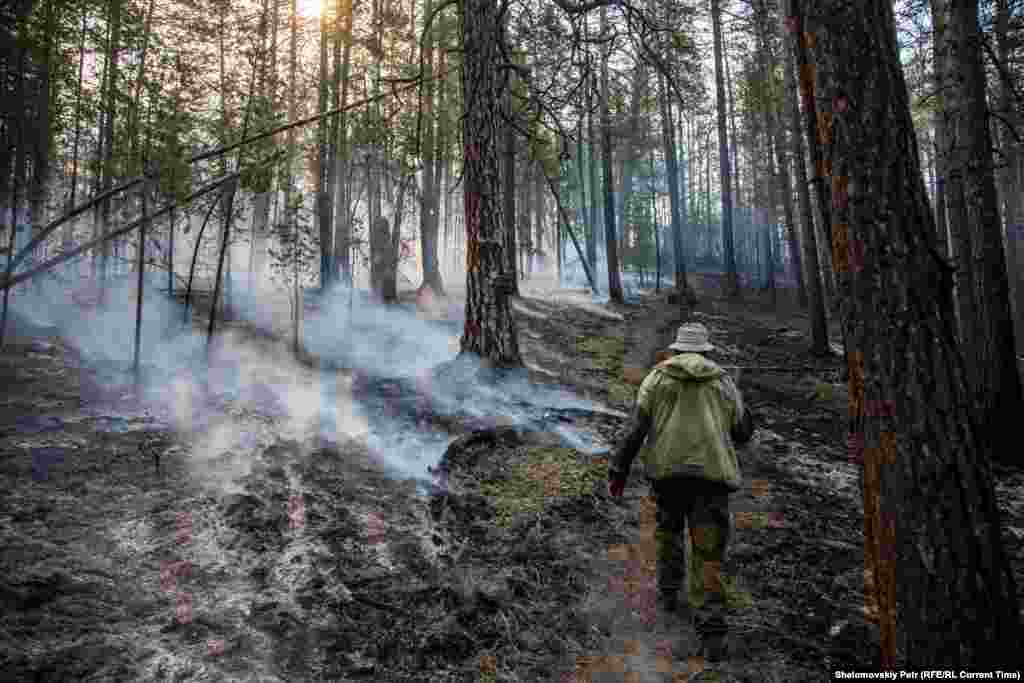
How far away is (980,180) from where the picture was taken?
6859 millimetres

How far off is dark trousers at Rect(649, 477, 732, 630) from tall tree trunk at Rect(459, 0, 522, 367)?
4.31 meters

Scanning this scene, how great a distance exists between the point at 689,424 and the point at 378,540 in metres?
2.51

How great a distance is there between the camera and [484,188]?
775 centimetres

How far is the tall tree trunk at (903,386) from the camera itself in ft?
6.94

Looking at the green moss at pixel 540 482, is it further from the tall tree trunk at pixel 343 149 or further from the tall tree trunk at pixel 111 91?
the tall tree trunk at pixel 111 91

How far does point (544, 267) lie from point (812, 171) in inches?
1471

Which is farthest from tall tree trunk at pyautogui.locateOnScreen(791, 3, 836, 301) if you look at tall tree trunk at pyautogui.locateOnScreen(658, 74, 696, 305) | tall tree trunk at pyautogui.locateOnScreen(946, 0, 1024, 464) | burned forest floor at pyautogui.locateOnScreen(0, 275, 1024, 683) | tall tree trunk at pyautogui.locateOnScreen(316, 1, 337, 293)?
tall tree trunk at pyautogui.locateOnScreen(658, 74, 696, 305)

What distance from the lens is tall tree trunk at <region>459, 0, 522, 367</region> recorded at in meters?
7.66

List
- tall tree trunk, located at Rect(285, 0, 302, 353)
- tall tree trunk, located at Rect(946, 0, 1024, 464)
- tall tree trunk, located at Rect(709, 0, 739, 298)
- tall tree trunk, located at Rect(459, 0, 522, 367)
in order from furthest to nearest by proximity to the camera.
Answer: tall tree trunk, located at Rect(709, 0, 739, 298) → tall tree trunk, located at Rect(285, 0, 302, 353) → tall tree trunk, located at Rect(459, 0, 522, 367) → tall tree trunk, located at Rect(946, 0, 1024, 464)

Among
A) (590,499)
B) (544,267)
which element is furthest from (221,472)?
(544,267)

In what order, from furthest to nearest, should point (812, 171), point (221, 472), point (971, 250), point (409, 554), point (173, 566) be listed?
point (971, 250) < point (221, 472) < point (409, 554) < point (173, 566) < point (812, 171)

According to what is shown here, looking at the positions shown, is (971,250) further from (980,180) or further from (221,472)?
(221,472)

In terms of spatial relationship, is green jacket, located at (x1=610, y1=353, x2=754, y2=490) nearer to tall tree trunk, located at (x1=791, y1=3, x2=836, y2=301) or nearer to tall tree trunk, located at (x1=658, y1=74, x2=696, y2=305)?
tall tree trunk, located at (x1=791, y1=3, x2=836, y2=301)

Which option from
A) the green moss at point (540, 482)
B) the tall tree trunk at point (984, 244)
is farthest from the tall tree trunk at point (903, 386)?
the tall tree trunk at point (984, 244)
